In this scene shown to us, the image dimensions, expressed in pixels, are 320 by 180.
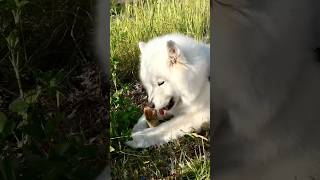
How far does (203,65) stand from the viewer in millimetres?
2496

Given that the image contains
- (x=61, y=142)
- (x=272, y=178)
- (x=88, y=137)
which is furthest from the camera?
(x=88, y=137)

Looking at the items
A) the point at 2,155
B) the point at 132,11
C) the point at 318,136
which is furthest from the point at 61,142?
the point at 318,136

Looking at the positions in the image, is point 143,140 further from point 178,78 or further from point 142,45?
point 142,45

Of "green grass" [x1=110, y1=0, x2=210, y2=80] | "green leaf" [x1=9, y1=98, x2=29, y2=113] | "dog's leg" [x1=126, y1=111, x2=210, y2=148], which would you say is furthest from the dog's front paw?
"green leaf" [x1=9, y1=98, x2=29, y2=113]

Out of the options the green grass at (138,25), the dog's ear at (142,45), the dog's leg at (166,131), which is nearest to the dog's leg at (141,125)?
the dog's leg at (166,131)

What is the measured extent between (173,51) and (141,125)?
38cm

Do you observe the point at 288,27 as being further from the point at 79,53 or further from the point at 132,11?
the point at 79,53

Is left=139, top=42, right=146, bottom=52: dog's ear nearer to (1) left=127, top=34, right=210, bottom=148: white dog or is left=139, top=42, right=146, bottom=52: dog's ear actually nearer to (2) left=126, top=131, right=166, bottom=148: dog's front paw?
(1) left=127, top=34, right=210, bottom=148: white dog

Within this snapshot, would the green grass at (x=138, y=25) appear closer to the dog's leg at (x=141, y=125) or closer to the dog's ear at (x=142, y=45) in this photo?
the dog's ear at (x=142, y=45)

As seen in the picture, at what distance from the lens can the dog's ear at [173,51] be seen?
247 centimetres

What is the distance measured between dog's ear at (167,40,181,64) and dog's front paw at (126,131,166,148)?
0.37 m

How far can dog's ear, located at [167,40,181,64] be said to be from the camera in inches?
97.1

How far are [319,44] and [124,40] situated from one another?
0.87 m

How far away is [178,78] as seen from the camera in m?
2.50
